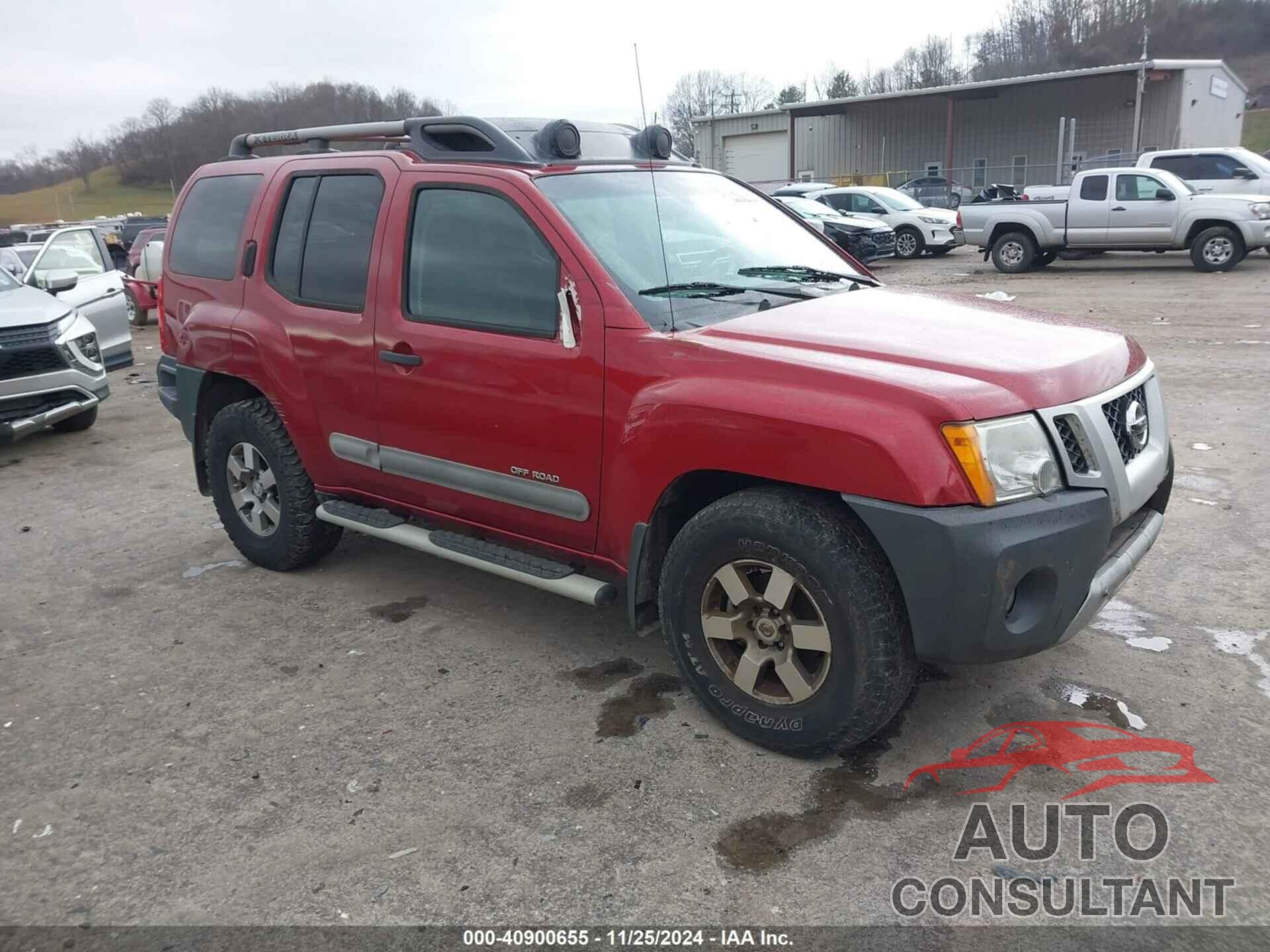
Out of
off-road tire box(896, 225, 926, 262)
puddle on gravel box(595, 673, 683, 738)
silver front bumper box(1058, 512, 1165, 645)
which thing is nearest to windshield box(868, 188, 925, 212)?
off-road tire box(896, 225, 926, 262)

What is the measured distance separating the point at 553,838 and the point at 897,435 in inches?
59.4

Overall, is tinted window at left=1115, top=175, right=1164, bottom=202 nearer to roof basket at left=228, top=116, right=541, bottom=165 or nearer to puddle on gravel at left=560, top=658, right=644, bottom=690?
roof basket at left=228, top=116, right=541, bottom=165

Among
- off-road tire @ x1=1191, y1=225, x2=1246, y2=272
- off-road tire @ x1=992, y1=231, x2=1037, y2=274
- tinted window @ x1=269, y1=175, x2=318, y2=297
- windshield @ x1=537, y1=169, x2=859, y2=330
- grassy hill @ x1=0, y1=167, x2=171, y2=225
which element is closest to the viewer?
windshield @ x1=537, y1=169, x2=859, y2=330

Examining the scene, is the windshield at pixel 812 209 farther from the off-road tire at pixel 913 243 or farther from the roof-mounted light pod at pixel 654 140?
the roof-mounted light pod at pixel 654 140

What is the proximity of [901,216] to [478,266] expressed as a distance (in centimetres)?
2057

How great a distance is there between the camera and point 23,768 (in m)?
3.41

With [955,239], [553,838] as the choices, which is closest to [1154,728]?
[553,838]

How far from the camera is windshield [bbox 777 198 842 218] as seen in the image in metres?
21.0

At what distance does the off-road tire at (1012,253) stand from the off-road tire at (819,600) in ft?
55.6

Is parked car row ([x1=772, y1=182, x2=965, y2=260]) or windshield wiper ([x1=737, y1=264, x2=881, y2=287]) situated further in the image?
parked car row ([x1=772, y1=182, x2=965, y2=260])

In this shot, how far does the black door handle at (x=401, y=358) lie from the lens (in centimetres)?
403

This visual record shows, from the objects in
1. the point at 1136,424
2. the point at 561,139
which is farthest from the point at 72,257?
the point at 1136,424

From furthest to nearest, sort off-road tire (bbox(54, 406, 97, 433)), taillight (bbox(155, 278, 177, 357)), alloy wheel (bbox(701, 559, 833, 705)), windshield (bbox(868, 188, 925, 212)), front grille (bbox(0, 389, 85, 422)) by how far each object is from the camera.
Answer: windshield (bbox(868, 188, 925, 212))
off-road tire (bbox(54, 406, 97, 433))
front grille (bbox(0, 389, 85, 422))
taillight (bbox(155, 278, 177, 357))
alloy wheel (bbox(701, 559, 833, 705))

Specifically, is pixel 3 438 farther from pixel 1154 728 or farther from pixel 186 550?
pixel 1154 728
